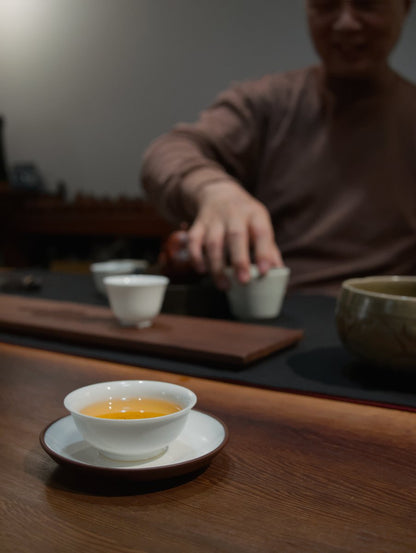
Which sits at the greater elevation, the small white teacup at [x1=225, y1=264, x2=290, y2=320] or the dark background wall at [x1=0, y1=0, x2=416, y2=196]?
the dark background wall at [x1=0, y1=0, x2=416, y2=196]

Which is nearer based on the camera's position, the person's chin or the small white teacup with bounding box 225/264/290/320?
the small white teacup with bounding box 225/264/290/320

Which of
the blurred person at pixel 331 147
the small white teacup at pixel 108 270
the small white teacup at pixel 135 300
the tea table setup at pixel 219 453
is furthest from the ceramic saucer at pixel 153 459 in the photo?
the blurred person at pixel 331 147

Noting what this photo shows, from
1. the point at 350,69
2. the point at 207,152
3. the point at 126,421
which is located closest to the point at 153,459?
the point at 126,421

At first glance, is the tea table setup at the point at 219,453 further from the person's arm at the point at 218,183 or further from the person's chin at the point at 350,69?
the person's chin at the point at 350,69

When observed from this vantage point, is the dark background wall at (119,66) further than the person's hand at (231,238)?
Yes

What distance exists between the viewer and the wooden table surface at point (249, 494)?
1.25 ft

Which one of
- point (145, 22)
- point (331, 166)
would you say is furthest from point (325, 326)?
point (145, 22)

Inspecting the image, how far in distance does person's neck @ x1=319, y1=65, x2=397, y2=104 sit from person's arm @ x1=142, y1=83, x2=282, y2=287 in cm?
22

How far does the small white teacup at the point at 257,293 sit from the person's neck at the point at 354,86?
0.89 m

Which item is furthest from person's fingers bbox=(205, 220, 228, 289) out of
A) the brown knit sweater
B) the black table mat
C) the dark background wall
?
the dark background wall

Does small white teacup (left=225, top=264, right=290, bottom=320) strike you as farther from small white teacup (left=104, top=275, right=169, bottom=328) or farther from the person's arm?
small white teacup (left=104, top=275, right=169, bottom=328)

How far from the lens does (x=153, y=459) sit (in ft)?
1.55

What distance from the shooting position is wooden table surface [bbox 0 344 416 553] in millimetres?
381

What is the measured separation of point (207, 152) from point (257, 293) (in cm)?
80
